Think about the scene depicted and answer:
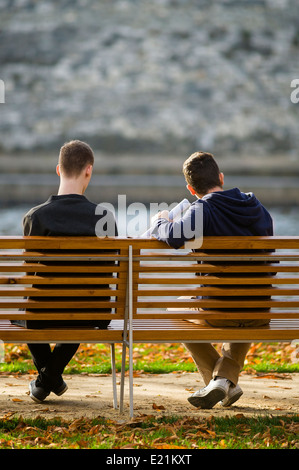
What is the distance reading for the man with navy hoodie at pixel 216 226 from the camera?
381 centimetres

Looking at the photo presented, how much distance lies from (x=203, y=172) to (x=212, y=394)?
1071mm

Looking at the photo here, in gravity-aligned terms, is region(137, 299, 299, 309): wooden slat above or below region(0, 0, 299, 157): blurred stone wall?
below

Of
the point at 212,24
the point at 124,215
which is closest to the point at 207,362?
the point at 124,215

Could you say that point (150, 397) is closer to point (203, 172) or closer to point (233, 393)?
point (233, 393)

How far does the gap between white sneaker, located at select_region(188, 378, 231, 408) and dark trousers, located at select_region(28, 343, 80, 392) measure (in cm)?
65

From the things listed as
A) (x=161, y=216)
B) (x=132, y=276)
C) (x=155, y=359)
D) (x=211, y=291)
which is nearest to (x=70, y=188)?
(x=161, y=216)

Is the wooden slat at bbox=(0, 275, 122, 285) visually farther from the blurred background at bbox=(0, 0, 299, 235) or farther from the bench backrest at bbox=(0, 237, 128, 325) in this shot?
the blurred background at bbox=(0, 0, 299, 235)

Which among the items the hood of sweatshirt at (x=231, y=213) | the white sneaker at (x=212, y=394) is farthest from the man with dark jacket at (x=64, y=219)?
the white sneaker at (x=212, y=394)

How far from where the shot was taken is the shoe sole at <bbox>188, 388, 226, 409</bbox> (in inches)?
156

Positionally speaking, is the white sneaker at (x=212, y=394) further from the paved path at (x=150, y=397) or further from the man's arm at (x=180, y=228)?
the man's arm at (x=180, y=228)

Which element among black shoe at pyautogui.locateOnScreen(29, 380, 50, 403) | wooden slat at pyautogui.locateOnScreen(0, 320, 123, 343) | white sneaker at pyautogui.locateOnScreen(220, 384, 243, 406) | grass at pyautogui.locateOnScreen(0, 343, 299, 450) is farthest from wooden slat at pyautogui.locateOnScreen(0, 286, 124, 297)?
white sneaker at pyautogui.locateOnScreen(220, 384, 243, 406)

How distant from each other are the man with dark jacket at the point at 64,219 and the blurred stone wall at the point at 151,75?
31.9m

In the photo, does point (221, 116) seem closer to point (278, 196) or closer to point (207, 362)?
point (278, 196)

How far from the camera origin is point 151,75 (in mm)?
43562
